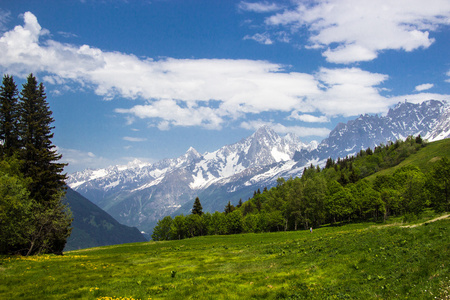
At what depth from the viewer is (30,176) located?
4966 cm

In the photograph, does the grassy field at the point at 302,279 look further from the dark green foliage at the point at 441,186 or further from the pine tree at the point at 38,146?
the dark green foliage at the point at 441,186

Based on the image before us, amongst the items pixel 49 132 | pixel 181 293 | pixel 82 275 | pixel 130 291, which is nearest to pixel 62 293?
pixel 130 291

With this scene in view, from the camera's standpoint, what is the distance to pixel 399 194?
8262 centimetres

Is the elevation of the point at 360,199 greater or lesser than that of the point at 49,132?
lesser

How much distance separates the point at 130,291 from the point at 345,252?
18309 mm

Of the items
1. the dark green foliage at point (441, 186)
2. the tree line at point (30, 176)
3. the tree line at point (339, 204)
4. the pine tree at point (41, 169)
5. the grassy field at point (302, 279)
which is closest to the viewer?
the grassy field at point (302, 279)

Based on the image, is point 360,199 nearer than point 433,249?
No

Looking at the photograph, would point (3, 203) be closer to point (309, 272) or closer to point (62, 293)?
point (62, 293)

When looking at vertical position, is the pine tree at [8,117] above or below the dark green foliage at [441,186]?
above

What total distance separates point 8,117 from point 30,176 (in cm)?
1210

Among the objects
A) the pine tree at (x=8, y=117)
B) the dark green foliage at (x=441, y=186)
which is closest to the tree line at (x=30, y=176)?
the pine tree at (x=8, y=117)

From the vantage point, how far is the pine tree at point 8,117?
5069 centimetres

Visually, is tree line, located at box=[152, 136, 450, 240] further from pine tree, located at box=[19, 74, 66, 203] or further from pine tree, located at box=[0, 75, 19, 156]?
pine tree, located at box=[0, 75, 19, 156]

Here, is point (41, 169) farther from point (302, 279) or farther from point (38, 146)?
point (302, 279)
